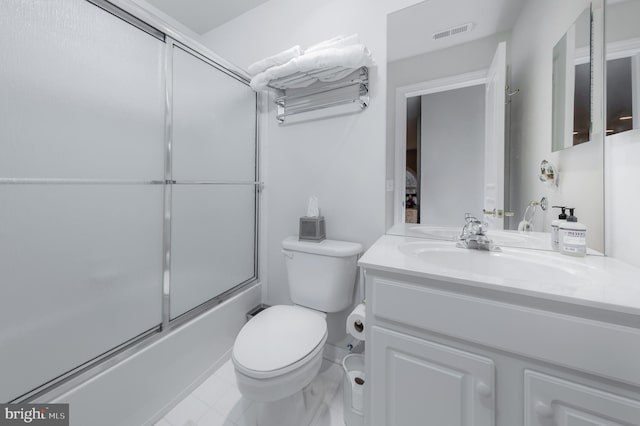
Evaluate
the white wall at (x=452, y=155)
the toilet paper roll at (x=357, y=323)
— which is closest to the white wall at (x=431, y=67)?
the white wall at (x=452, y=155)

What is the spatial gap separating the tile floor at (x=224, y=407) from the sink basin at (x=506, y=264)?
87 cm

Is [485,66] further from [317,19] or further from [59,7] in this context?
[59,7]

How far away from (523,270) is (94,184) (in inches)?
65.7

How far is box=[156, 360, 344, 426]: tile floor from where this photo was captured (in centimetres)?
111

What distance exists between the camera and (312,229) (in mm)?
1404

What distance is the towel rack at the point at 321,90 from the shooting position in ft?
4.34

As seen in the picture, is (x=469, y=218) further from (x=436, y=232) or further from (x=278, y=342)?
(x=278, y=342)

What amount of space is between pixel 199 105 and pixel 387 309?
1.37 metres

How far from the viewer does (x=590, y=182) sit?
90cm

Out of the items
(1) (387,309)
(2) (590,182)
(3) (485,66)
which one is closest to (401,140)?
(3) (485,66)

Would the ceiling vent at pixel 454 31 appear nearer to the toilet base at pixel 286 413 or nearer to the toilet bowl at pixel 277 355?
the toilet bowl at pixel 277 355

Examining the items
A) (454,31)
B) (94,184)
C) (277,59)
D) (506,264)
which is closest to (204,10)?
(277,59)

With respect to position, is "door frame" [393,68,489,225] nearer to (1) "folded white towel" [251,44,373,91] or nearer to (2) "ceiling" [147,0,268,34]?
(1) "folded white towel" [251,44,373,91]

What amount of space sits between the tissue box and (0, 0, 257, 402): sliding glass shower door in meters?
0.54
